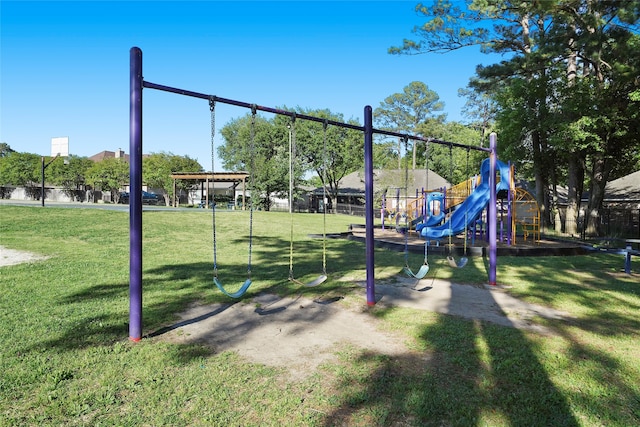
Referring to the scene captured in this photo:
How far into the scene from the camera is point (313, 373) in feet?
12.0

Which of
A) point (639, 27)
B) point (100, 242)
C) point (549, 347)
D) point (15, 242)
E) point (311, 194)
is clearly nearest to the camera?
point (549, 347)

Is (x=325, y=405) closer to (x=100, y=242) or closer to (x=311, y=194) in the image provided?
(x=100, y=242)

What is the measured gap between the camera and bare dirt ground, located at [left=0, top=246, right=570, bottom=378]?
422 centimetres

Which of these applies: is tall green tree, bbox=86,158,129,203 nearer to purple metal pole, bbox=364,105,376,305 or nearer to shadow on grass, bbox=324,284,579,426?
purple metal pole, bbox=364,105,376,305

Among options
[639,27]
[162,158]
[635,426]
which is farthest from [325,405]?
[162,158]

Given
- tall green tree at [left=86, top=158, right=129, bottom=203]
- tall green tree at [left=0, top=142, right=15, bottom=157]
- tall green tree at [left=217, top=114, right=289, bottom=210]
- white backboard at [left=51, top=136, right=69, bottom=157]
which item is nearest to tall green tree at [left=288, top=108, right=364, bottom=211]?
tall green tree at [left=217, top=114, right=289, bottom=210]

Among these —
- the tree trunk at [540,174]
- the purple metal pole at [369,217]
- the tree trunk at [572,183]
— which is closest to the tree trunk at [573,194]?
the tree trunk at [572,183]

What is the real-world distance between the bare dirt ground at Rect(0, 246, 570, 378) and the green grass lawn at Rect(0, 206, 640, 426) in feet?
0.64

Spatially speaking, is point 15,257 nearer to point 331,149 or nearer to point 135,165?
point 135,165

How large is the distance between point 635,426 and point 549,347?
4.99 feet

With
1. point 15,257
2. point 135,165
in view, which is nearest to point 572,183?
point 135,165

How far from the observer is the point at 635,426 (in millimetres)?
2834

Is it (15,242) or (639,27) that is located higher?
(639,27)

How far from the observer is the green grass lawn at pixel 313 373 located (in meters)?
2.94
